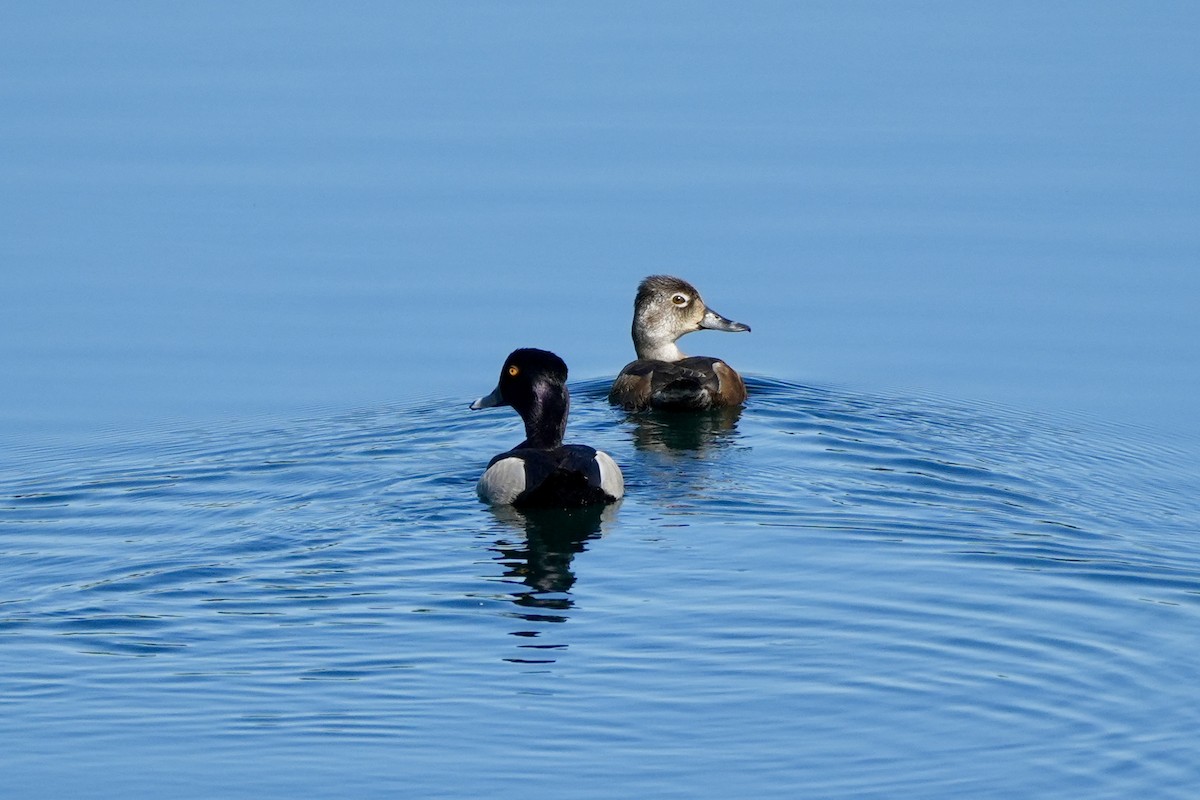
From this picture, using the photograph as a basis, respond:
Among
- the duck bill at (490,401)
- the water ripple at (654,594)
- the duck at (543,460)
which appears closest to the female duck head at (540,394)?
the duck at (543,460)

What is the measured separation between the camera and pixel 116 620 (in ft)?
31.5

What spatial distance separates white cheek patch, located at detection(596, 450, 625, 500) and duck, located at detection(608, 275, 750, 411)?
2.23 meters

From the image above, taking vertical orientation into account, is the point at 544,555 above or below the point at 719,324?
below

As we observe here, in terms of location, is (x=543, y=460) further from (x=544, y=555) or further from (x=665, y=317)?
(x=665, y=317)

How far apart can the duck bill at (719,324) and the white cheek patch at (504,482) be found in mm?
4269

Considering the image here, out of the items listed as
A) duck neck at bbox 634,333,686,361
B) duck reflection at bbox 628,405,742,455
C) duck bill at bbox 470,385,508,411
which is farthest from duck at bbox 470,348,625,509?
duck neck at bbox 634,333,686,361

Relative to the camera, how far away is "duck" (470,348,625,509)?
38.2 ft

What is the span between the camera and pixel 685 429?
14.1m

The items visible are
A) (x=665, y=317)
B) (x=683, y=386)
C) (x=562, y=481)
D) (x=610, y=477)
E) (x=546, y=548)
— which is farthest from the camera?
(x=665, y=317)

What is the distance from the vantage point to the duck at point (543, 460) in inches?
459

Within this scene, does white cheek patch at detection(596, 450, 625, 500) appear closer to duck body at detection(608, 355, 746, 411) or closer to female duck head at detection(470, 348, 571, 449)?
female duck head at detection(470, 348, 571, 449)

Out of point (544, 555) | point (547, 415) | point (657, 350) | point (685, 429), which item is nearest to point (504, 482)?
point (547, 415)

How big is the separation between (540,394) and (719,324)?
12.8 feet

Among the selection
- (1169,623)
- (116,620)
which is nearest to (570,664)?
(116,620)
